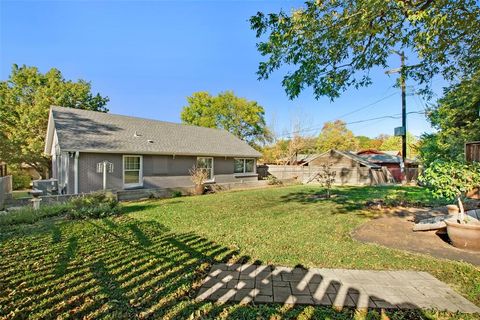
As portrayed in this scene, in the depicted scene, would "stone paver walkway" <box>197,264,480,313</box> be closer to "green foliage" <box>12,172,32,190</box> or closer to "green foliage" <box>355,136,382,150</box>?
"green foliage" <box>12,172,32,190</box>

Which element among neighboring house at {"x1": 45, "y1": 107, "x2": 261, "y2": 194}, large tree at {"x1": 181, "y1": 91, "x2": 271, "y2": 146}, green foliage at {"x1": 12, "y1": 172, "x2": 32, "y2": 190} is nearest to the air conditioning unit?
neighboring house at {"x1": 45, "y1": 107, "x2": 261, "y2": 194}

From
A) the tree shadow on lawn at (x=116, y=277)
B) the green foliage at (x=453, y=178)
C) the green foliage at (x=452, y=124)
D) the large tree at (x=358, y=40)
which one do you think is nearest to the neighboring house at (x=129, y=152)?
the tree shadow on lawn at (x=116, y=277)

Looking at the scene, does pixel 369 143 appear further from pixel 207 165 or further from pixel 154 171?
pixel 154 171

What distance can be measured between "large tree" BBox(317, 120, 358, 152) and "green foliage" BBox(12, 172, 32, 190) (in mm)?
38493

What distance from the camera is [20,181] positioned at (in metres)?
19.8

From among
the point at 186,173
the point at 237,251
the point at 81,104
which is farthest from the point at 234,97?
the point at 237,251

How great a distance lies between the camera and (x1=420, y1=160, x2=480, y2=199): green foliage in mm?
4836

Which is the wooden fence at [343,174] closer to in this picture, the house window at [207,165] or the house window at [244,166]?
the house window at [244,166]

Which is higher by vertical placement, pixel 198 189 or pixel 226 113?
pixel 226 113

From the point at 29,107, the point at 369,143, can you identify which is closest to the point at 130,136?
the point at 29,107

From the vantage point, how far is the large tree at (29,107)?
62.1 ft

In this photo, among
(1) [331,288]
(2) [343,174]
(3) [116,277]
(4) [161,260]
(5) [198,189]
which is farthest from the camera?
(2) [343,174]

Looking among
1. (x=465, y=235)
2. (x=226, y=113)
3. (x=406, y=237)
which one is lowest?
(x=406, y=237)

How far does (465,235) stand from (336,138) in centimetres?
4160
